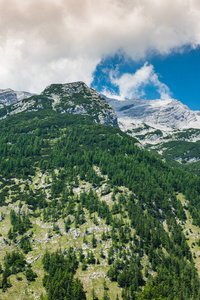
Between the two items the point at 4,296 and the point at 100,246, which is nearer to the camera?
the point at 4,296

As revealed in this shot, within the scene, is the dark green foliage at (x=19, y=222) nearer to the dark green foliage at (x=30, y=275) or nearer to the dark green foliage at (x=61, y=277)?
the dark green foliage at (x=61, y=277)

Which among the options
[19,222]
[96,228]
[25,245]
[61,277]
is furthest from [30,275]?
[96,228]

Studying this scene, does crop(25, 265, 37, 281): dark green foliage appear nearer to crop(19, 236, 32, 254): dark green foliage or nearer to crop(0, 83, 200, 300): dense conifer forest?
crop(0, 83, 200, 300): dense conifer forest

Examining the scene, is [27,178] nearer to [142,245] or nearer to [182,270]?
[142,245]

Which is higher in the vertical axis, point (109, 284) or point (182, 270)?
point (182, 270)

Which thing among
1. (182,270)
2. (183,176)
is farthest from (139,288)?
(183,176)

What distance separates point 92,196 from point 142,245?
45701 mm

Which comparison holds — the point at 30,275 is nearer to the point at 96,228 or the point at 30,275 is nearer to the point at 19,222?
the point at 19,222

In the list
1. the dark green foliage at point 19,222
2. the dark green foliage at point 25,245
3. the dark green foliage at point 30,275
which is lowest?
the dark green foliage at point 30,275

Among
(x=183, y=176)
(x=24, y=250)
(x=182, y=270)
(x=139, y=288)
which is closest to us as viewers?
(x=139, y=288)

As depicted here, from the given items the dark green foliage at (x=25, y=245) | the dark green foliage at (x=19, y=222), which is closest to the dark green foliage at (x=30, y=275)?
the dark green foliage at (x=25, y=245)

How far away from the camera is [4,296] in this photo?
264 ft

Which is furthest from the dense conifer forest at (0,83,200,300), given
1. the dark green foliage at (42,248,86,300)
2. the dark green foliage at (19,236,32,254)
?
the dark green foliage at (19,236,32,254)

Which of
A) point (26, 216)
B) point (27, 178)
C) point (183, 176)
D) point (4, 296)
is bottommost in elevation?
point (4, 296)
